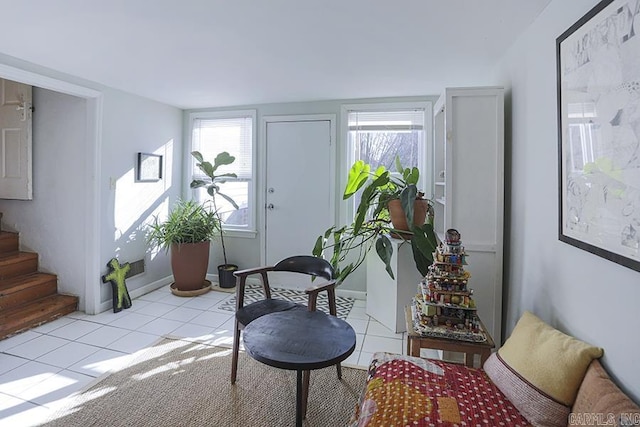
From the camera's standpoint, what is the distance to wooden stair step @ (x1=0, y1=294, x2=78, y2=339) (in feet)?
9.23

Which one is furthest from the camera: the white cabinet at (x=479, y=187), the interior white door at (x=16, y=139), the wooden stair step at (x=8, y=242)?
the wooden stair step at (x=8, y=242)

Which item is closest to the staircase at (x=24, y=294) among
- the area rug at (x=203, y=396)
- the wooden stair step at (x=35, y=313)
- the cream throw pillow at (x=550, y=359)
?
the wooden stair step at (x=35, y=313)

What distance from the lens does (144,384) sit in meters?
2.17

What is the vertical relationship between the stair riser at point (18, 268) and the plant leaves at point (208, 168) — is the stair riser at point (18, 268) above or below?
below

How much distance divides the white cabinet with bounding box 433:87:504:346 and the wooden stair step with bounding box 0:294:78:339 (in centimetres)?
352

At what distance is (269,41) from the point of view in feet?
7.22

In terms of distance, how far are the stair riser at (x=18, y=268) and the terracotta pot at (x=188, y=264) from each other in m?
1.31

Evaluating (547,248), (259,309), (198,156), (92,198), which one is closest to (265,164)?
(198,156)

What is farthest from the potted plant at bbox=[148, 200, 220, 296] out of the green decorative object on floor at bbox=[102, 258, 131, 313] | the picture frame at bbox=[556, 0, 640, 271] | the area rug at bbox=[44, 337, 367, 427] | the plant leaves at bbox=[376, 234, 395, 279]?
the picture frame at bbox=[556, 0, 640, 271]

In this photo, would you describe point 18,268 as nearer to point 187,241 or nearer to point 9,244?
point 9,244

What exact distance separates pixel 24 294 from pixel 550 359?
406cm

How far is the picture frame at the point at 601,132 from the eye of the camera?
1.05 meters

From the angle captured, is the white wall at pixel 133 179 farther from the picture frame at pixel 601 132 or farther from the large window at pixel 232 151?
the picture frame at pixel 601 132

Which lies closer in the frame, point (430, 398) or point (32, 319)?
point (430, 398)
